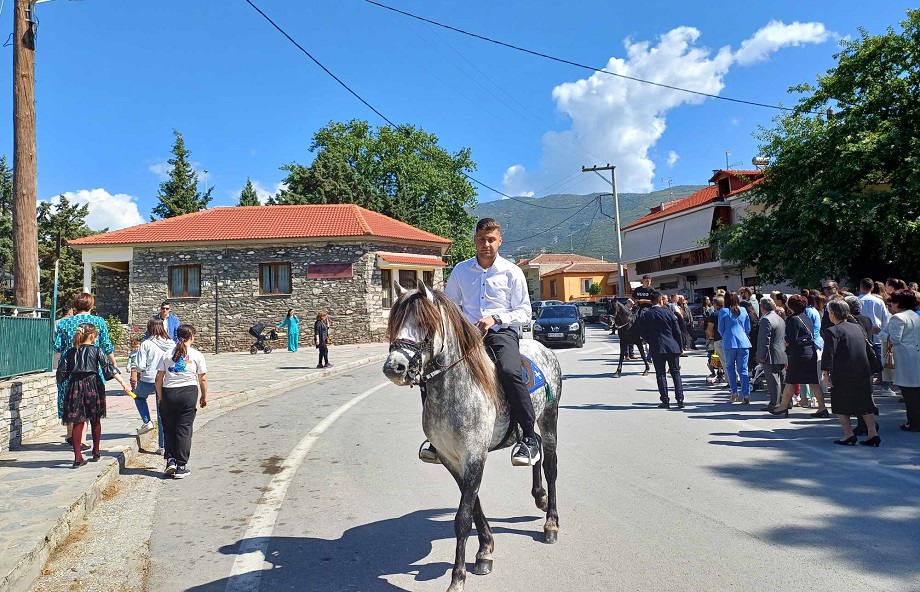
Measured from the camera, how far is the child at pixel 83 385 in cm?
673

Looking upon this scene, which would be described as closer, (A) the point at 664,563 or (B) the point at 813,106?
(A) the point at 664,563

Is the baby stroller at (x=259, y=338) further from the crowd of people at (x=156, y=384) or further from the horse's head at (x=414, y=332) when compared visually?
the horse's head at (x=414, y=332)

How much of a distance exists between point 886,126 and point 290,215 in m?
27.5

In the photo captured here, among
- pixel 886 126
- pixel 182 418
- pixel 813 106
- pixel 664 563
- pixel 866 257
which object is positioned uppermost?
pixel 813 106

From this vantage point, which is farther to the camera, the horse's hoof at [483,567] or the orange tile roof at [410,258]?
the orange tile roof at [410,258]

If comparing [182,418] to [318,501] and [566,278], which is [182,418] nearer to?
[318,501]

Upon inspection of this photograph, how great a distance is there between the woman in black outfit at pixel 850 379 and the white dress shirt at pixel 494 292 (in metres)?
4.88

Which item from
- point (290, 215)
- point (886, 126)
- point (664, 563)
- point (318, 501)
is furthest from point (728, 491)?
point (290, 215)

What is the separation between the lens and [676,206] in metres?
47.2

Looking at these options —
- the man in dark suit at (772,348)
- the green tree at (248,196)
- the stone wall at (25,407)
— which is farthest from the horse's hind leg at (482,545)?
Result: the green tree at (248,196)

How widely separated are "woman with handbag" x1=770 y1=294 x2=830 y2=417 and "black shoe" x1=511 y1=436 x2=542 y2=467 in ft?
20.4

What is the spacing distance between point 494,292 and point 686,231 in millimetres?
42727

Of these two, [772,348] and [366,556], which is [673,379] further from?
[366,556]

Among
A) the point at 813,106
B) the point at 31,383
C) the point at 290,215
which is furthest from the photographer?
the point at 290,215
